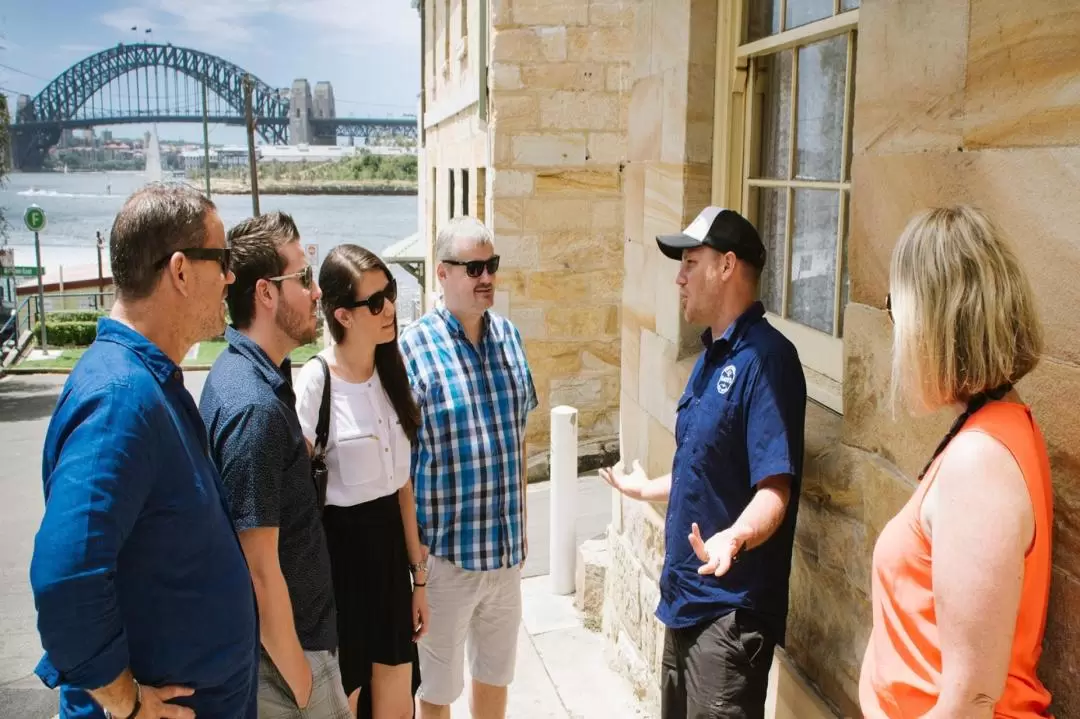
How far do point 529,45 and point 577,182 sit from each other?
1.41 metres

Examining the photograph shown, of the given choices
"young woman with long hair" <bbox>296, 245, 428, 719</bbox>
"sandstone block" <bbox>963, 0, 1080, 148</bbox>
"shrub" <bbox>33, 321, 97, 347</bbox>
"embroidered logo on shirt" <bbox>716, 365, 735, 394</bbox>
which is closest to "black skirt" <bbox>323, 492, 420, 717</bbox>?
"young woman with long hair" <bbox>296, 245, 428, 719</bbox>

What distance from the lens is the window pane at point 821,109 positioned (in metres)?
2.92

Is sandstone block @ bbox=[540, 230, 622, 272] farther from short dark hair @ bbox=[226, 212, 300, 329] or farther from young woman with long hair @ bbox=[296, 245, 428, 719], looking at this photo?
short dark hair @ bbox=[226, 212, 300, 329]

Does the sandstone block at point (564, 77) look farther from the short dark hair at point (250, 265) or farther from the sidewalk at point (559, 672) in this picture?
the short dark hair at point (250, 265)

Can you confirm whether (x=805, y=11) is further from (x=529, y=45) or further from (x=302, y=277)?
(x=529, y=45)

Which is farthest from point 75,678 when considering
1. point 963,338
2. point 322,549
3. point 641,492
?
point 641,492

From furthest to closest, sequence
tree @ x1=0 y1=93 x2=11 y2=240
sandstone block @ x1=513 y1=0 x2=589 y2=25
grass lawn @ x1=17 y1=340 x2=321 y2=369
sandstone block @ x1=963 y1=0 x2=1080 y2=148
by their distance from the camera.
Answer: grass lawn @ x1=17 y1=340 x2=321 y2=369
tree @ x1=0 y1=93 x2=11 y2=240
sandstone block @ x1=513 y1=0 x2=589 y2=25
sandstone block @ x1=963 y1=0 x2=1080 y2=148

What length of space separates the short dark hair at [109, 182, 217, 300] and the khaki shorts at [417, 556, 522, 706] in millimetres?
1737

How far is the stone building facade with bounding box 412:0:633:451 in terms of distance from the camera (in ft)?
30.4

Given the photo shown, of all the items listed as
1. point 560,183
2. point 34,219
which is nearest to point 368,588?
point 560,183

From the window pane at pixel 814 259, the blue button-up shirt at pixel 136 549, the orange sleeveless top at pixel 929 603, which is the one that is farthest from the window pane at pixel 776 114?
the blue button-up shirt at pixel 136 549

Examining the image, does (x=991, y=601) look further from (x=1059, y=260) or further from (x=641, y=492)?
(x=641, y=492)

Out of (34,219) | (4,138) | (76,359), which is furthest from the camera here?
(76,359)

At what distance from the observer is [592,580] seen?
5125mm
